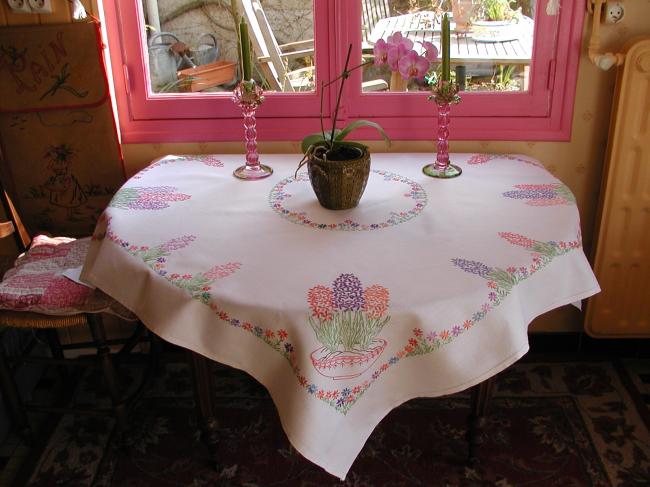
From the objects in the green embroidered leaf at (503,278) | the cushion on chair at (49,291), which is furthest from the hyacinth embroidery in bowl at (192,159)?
the green embroidered leaf at (503,278)

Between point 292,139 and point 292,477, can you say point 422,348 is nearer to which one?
point 292,477

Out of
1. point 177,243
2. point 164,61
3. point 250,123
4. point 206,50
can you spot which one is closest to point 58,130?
point 164,61

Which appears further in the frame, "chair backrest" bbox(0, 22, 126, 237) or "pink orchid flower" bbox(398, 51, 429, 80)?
"chair backrest" bbox(0, 22, 126, 237)

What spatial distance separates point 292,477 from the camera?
6.06 feet

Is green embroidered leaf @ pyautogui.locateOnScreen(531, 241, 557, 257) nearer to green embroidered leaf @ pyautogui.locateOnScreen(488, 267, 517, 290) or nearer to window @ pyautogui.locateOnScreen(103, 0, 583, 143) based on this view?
green embroidered leaf @ pyautogui.locateOnScreen(488, 267, 517, 290)

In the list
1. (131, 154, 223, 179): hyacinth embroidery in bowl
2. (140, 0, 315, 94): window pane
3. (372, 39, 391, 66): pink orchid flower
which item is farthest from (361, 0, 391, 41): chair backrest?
(131, 154, 223, 179): hyacinth embroidery in bowl

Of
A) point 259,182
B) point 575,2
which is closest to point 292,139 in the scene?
point 259,182

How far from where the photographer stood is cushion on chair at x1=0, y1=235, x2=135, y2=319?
168 cm

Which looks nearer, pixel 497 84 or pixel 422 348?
pixel 422 348

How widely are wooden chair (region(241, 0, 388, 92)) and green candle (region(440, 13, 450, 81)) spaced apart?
0.35 m

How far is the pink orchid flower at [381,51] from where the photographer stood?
5.25 feet

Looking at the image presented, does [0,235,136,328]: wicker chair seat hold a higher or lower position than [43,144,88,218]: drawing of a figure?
lower

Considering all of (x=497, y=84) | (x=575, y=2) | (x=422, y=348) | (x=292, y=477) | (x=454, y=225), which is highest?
(x=575, y=2)

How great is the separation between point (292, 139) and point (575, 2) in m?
0.90
